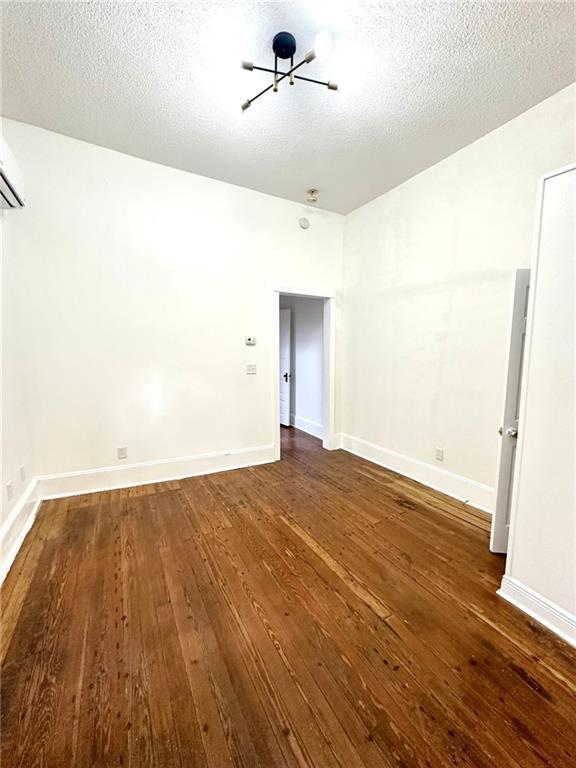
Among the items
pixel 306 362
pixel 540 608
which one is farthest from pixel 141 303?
pixel 540 608

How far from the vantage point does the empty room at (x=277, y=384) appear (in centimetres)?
132

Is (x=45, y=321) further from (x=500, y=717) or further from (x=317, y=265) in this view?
(x=500, y=717)

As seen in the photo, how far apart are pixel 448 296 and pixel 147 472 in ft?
11.5

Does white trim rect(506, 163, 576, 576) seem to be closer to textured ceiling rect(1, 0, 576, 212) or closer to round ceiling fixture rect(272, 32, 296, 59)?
textured ceiling rect(1, 0, 576, 212)

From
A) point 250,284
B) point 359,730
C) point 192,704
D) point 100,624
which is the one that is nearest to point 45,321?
point 250,284

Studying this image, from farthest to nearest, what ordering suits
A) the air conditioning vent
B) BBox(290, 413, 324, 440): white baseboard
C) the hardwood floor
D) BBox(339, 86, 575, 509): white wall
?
BBox(290, 413, 324, 440): white baseboard
BBox(339, 86, 575, 509): white wall
the air conditioning vent
the hardwood floor

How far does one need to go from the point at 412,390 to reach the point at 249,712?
296 centimetres

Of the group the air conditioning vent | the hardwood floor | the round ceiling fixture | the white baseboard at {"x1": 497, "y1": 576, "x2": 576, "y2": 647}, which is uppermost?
the round ceiling fixture

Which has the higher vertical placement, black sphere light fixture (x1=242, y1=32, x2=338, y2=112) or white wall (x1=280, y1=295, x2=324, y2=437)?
black sphere light fixture (x1=242, y1=32, x2=338, y2=112)

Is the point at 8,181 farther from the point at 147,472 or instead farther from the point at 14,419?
the point at 147,472

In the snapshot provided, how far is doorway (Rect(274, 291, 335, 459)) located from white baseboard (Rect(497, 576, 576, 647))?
2673 mm

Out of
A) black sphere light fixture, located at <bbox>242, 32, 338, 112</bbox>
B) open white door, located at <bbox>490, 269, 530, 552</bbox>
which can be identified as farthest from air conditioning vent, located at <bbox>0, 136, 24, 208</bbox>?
open white door, located at <bbox>490, 269, 530, 552</bbox>

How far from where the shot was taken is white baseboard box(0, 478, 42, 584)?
2.04 m

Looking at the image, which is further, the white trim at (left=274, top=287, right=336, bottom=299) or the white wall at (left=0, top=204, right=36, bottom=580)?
the white trim at (left=274, top=287, right=336, bottom=299)
